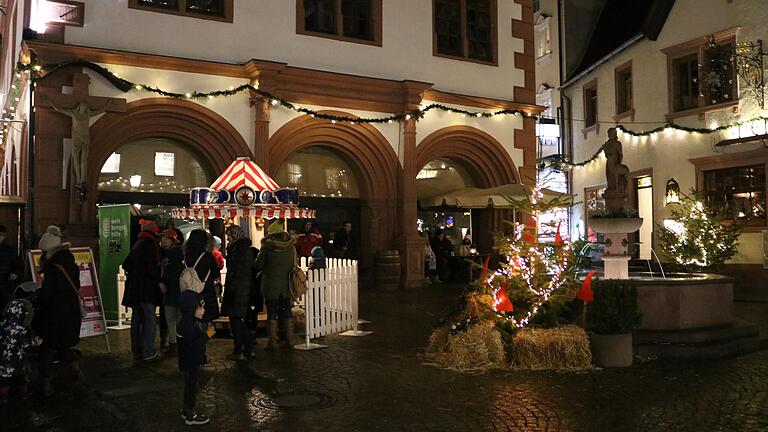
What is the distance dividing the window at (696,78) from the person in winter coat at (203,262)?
1369 cm

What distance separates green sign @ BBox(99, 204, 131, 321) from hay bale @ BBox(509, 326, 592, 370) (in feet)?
23.6

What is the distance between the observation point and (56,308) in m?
7.37

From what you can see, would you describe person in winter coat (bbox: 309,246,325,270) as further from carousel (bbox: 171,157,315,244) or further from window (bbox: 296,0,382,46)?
window (bbox: 296,0,382,46)

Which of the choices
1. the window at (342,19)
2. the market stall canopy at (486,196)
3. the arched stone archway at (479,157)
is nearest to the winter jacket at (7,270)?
the window at (342,19)

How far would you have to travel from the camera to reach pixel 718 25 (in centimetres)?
1909

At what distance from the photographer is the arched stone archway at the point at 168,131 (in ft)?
45.9

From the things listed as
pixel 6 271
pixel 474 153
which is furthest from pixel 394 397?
pixel 474 153

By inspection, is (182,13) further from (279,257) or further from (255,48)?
(279,257)

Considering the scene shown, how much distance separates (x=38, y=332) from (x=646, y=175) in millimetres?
18987

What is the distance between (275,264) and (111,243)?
4.20 meters

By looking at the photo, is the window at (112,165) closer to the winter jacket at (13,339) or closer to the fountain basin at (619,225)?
the winter jacket at (13,339)

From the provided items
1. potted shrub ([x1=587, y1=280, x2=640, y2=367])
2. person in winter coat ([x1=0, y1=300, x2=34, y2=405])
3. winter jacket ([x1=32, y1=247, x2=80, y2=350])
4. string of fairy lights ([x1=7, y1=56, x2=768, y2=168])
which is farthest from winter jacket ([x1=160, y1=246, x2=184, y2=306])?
string of fairy lights ([x1=7, y1=56, x2=768, y2=168])

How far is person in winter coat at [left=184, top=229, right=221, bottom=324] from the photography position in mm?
7660

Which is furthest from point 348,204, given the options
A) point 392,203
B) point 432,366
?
point 432,366
